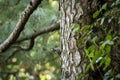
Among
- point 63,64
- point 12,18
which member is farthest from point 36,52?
point 63,64

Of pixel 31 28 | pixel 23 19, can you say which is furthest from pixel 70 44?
pixel 31 28

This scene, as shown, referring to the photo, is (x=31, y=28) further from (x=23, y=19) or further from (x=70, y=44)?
(x=70, y=44)

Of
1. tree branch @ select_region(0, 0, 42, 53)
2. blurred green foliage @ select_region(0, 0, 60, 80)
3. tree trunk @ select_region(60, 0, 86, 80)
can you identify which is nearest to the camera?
tree trunk @ select_region(60, 0, 86, 80)

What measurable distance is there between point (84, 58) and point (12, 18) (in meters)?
1.64

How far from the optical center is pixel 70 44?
152cm

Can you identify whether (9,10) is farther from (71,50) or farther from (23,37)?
(71,50)

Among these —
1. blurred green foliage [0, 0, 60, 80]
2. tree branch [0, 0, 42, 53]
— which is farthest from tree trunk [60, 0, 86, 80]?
blurred green foliage [0, 0, 60, 80]

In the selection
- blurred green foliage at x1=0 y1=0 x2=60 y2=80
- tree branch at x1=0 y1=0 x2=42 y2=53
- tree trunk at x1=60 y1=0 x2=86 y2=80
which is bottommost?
tree trunk at x1=60 y1=0 x2=86 y2=80

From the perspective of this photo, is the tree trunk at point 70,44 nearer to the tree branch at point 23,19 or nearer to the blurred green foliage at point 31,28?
the tree branch at point 23,19

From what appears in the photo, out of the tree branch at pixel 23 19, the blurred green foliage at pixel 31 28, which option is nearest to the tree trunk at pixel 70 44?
the tree branch at pixel 23 19

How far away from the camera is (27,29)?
2.67 m

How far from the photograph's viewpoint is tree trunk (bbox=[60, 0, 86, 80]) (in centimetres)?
149

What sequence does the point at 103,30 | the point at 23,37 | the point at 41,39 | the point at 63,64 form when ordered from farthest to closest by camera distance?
the point at 41,39
the point at 23,37
the point at 63,64
the point at 103,30

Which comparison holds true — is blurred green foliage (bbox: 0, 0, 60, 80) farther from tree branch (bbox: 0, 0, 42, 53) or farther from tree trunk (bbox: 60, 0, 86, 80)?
tree trunk (bbox: 60, 0, 86, 80)
